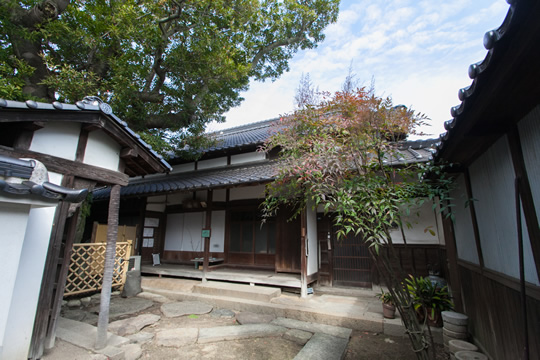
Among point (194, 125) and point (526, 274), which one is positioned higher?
point (194, 125)

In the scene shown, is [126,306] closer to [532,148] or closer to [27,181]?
[27,181]

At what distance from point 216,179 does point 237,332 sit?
A: 4514mm

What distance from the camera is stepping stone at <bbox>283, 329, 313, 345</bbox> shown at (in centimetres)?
464

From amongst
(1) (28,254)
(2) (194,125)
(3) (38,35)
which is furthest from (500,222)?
(3) (38,35)

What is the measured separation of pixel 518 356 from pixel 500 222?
1.39 m

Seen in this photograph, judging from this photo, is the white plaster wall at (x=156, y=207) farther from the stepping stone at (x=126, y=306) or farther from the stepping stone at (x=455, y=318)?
the stepping stone at (x=455, y=318)

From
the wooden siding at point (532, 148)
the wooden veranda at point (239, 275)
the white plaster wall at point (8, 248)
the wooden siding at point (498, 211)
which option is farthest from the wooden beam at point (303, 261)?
the white plaster wall at point (8, 248)

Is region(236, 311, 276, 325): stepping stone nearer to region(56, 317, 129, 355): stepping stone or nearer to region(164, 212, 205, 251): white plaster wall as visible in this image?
region(56, 317, 129, 355): stepping stone

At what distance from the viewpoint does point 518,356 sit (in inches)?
103

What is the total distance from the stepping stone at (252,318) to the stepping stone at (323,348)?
4.38 ft

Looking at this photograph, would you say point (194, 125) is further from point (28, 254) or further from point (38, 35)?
point (28, 254)

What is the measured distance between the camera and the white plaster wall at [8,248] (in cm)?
247

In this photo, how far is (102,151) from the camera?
14.6 feet

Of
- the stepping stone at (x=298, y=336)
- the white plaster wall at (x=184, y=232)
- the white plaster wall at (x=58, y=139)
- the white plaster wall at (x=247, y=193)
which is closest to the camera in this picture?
the white plaster wall at (x=58, y=139)
